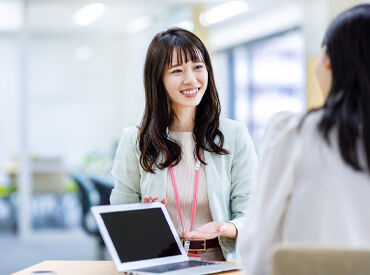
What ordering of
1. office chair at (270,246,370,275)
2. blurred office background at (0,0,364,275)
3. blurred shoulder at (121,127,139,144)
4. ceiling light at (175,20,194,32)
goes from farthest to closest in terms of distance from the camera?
ceiling light at (175,20,194,32) < blurred office background at (0,0,364,275) < blurred shoulder at (121,127,139,144) < office chair at (270,246,370,275)

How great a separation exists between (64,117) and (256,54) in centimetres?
473

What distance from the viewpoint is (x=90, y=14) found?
747cm

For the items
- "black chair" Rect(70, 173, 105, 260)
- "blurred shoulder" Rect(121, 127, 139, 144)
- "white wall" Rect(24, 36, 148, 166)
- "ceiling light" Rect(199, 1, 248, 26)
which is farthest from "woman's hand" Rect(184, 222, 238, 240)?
"ceiling light" Rect(199, 1, 248, 26)

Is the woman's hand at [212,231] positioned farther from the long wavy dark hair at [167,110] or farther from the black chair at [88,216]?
the black chair at [88,216]

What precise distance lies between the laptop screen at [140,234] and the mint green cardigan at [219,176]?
0.24 meters

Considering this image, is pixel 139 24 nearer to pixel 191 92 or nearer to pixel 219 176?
pixel 191 92

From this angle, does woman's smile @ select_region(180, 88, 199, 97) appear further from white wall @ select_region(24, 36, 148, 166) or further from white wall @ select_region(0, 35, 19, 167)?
white wall @ select_region(0, 35, 19, 167)

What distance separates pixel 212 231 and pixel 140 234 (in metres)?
0.27

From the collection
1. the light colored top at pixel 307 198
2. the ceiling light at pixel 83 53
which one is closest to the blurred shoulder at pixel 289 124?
the light colored top at pixel 307 198

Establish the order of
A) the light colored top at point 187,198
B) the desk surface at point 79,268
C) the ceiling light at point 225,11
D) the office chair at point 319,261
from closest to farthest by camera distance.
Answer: the office chair at point 319,261, the desk surface at point 79,268, the light colored top at point 187,198, the ceiling light at point 225,11

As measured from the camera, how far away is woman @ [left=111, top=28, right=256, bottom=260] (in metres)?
2.29

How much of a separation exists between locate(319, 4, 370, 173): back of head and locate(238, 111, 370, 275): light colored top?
0.03 meters

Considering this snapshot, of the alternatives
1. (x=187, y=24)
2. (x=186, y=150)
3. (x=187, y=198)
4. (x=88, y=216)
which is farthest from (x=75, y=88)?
(x=187, y=198)

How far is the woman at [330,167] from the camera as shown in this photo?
138 centimetres
